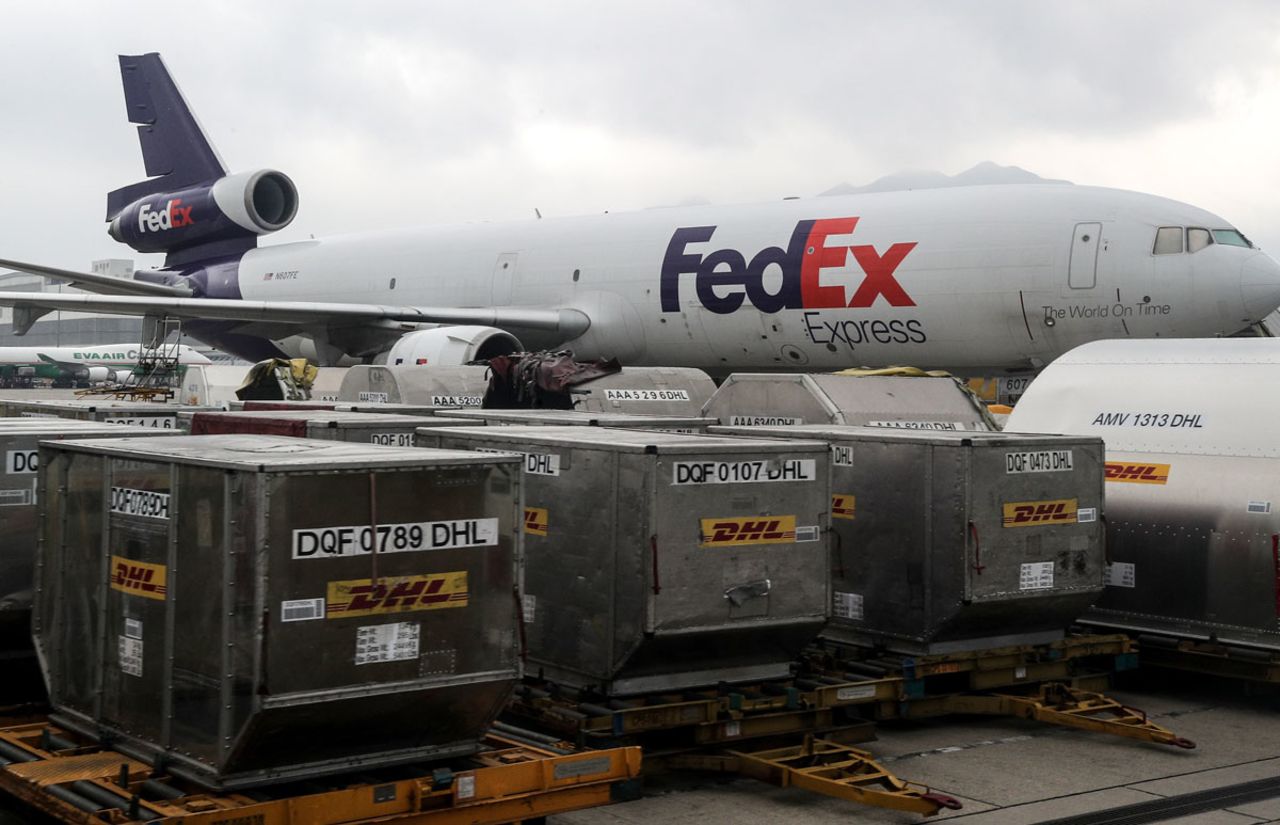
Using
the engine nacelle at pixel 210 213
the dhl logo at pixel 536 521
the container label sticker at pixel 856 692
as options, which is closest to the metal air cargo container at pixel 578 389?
the container label sticker at pixel 856 692

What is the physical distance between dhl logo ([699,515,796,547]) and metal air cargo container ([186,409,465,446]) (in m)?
2.56

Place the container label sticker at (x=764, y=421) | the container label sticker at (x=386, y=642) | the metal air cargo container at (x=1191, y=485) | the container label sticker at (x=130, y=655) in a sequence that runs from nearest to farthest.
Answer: the container label sticker at (x=386, y=642)
the container label sticker at (x=130, y=655)
the metal air cargo container at (x=1191, y=485)
the container label sticker at (x=764, y=421)

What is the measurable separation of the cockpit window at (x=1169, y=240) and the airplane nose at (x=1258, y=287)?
2.67 feet

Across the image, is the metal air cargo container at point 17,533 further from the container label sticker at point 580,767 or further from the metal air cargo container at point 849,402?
the metal air cargo container at point 849,402

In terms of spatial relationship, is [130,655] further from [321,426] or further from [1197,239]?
[1197,239]

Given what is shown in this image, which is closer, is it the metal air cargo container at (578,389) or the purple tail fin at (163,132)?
the metal air cargo container at (578,389)

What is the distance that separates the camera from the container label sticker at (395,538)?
5.29 meters

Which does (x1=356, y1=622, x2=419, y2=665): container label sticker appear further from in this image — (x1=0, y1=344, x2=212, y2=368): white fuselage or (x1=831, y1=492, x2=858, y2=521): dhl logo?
(x1=0, y1=344, x2=212, y2=368): white fuselage

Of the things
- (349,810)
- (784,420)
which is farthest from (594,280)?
(349,810)

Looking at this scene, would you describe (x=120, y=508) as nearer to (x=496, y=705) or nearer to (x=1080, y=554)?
(x=496, y=705)

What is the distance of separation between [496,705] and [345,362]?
22823 millimetres

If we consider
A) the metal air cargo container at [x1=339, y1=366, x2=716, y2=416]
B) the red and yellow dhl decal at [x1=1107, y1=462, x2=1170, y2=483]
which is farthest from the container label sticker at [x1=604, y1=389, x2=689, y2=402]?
the red and yellow dhl decal at [x1=1107, y1=462, x2=1170, y2=483]

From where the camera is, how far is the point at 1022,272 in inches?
733

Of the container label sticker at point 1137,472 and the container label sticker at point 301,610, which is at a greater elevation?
the container label sticker at point 1137,472
